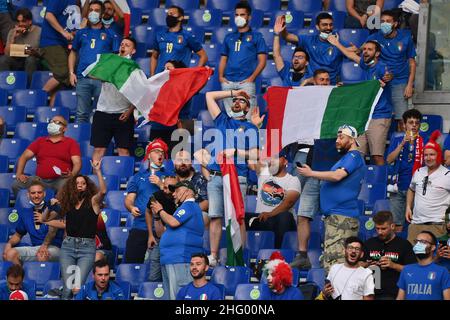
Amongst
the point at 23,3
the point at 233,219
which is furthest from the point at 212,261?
the point at 23,3

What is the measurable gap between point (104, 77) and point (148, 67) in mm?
1267

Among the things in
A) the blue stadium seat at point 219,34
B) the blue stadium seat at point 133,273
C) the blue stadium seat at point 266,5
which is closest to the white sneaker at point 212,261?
the blue stadium seat at point 133,273

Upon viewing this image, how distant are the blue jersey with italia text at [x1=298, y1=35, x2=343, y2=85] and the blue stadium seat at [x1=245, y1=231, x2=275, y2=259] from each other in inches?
97.4

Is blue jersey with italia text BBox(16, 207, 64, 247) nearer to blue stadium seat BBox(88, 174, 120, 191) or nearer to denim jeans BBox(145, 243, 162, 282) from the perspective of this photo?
blue stadium seat BBox(88, 174, 120, 191)

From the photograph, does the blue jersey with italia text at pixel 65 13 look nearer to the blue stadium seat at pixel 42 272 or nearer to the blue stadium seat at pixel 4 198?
the blue stadium seat at pixel 4 198

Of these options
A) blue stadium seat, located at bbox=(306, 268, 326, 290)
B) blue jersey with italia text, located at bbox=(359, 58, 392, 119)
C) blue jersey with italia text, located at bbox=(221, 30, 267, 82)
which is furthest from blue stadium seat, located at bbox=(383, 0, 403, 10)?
blue stadium seat, located at bbox=(306, 268, 326, 290)

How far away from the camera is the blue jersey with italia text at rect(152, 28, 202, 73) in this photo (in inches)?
864

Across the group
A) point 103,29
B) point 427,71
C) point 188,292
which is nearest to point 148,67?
point 103,29

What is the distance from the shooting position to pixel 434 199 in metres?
19.0

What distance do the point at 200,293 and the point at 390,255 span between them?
1867 mm

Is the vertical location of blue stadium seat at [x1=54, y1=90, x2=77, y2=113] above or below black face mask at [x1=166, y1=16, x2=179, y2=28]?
below

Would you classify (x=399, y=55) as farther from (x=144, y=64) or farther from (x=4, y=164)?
(x=4, y=164)

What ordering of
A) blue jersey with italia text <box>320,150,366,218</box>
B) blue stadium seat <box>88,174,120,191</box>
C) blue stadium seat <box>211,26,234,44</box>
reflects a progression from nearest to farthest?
blue jersey with italia text <box>320,150,366,218</box>
blue stadium seat <box>88,174,120,191</box>
blue stadium seat <box>211,26,234,44</box>
